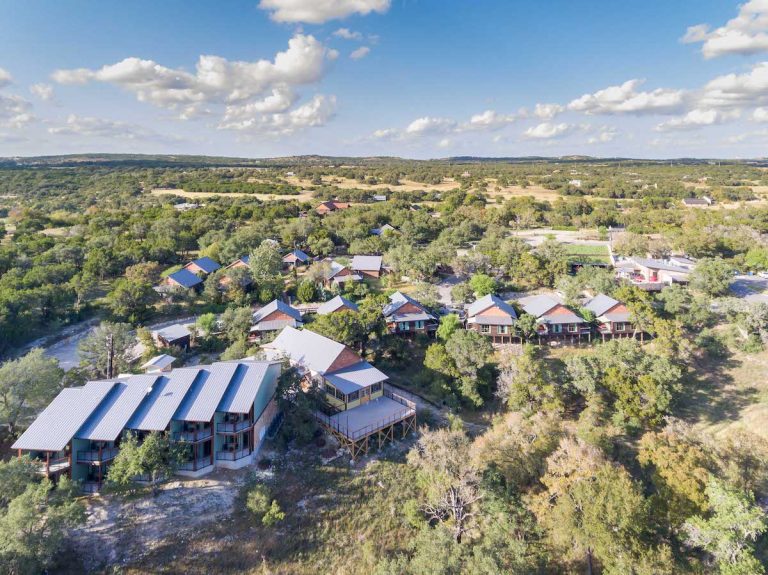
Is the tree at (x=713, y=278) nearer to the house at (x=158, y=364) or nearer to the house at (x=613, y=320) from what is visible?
the house at (x=613, y=320)

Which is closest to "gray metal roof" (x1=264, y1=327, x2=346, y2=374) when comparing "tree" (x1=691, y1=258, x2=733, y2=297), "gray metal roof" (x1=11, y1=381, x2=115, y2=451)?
"gray metal roof" (x1=11, y1=381, x2=115, y2=451)

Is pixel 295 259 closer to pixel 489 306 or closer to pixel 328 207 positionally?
pixel 489 306

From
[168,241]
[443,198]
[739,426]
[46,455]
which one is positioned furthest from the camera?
[443,198]

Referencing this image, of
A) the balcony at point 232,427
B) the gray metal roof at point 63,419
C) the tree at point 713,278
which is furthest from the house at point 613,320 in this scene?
the gray metal roof at point 63,419

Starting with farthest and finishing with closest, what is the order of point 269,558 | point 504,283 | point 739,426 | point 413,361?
point 504,283
point 413,361
point 739,426
point 269,558

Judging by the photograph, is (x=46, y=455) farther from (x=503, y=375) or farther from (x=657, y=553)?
(x=657, y=553)

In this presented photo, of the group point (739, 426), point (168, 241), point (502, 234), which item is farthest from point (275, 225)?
point (739, 426)
